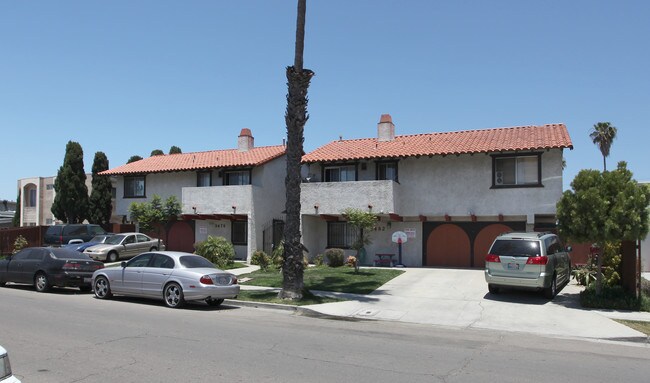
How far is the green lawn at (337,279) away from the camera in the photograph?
57.2 feet

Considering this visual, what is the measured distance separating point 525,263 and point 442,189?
9296mm

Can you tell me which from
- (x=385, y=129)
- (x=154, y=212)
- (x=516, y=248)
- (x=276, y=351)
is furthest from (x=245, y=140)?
(x=276, y=351)

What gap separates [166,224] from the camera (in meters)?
30.0

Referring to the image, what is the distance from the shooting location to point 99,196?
1542 inches

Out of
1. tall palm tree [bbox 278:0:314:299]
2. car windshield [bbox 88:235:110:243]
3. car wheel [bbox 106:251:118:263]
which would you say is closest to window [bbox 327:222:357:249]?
tall palm tree [bbox 278:0:314:299]

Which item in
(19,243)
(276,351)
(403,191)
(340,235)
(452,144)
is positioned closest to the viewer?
(276,351)

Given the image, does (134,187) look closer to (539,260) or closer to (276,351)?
(539,260)

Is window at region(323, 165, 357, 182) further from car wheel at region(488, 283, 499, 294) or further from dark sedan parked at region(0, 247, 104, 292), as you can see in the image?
dark sedan parked at region(0, 247, 104, 292)

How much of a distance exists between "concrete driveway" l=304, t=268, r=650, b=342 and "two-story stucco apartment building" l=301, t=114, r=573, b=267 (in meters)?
4.96

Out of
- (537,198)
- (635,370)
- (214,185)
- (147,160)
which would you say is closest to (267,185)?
(214,185)

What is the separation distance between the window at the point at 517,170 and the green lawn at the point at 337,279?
19.8 feet

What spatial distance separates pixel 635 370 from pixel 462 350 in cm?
254

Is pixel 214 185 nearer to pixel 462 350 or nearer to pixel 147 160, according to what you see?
pixel 147 160

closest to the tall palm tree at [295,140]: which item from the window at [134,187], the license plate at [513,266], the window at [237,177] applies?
the license plate at [513,266]
